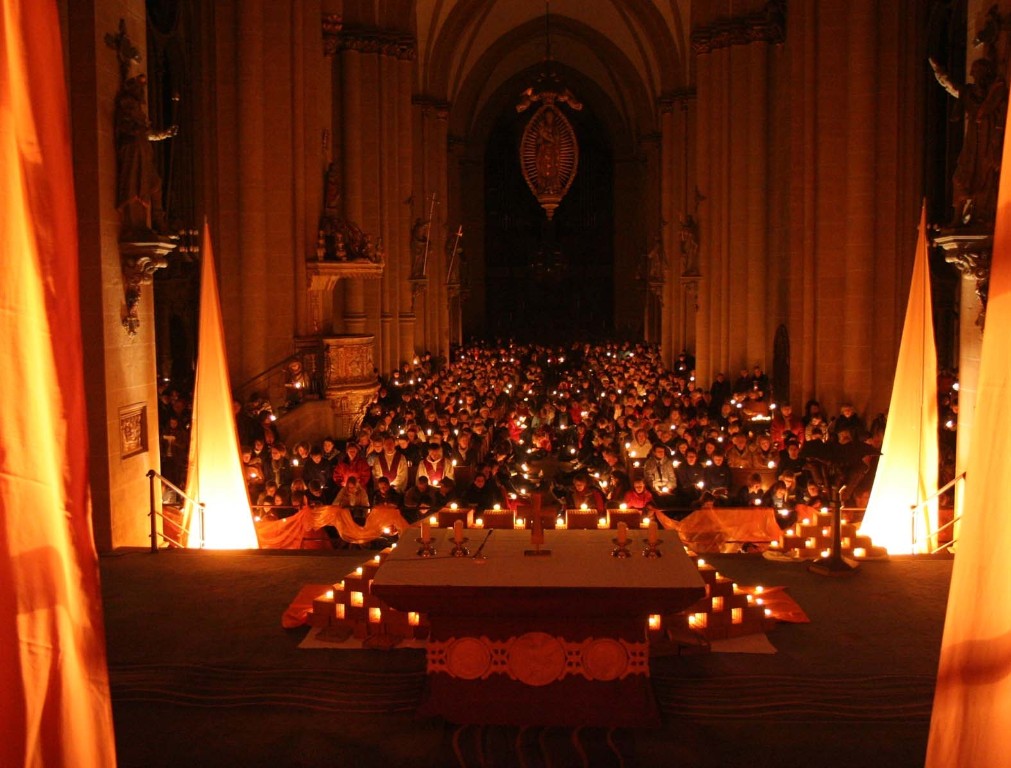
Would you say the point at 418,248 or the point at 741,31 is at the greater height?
the point at 741,31

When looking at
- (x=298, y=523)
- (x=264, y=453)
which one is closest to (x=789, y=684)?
(x=298, y=523)

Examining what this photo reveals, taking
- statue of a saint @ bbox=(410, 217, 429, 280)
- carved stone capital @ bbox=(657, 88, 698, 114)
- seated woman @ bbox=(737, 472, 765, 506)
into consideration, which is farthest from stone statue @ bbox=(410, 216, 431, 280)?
seated woman @ bbox=(737, 472, 765, 506)

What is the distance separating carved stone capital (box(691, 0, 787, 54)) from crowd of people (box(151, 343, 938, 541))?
7.21 m

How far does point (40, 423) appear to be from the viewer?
282 centimetres

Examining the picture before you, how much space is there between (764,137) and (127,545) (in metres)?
18.1

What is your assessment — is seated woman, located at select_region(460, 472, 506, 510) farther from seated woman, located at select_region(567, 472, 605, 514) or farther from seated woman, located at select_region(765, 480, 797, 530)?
seated woman, located at select_region(765, 480, 797, 530)

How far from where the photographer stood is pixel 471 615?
605cm

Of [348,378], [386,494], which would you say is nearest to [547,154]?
[348,378]

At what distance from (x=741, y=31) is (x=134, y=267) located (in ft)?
58.6

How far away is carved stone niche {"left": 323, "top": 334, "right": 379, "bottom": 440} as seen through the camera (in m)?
18.8

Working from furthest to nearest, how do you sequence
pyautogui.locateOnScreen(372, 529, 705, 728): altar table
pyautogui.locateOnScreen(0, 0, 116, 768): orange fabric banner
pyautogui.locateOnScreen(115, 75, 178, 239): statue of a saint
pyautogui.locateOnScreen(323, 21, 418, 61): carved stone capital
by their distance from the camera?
pyautogui.locateOnScreen(323, 21, 418, 61): carved stone capital
pyautogui.locateOnScreen(115, 75, 178, 239): statue of a saint
pyautogui.locateOnScreen(372, 529, 705, 728): altar table
pyautogui.locateOnScreen(0, 0, 116, 768): orange fabric banner

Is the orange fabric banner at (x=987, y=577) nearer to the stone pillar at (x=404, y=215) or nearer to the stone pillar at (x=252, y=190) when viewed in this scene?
the stone pillar at (x=252, y=190)

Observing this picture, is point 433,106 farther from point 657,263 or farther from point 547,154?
point 547,154

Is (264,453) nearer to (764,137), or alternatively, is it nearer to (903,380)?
(903,380)
